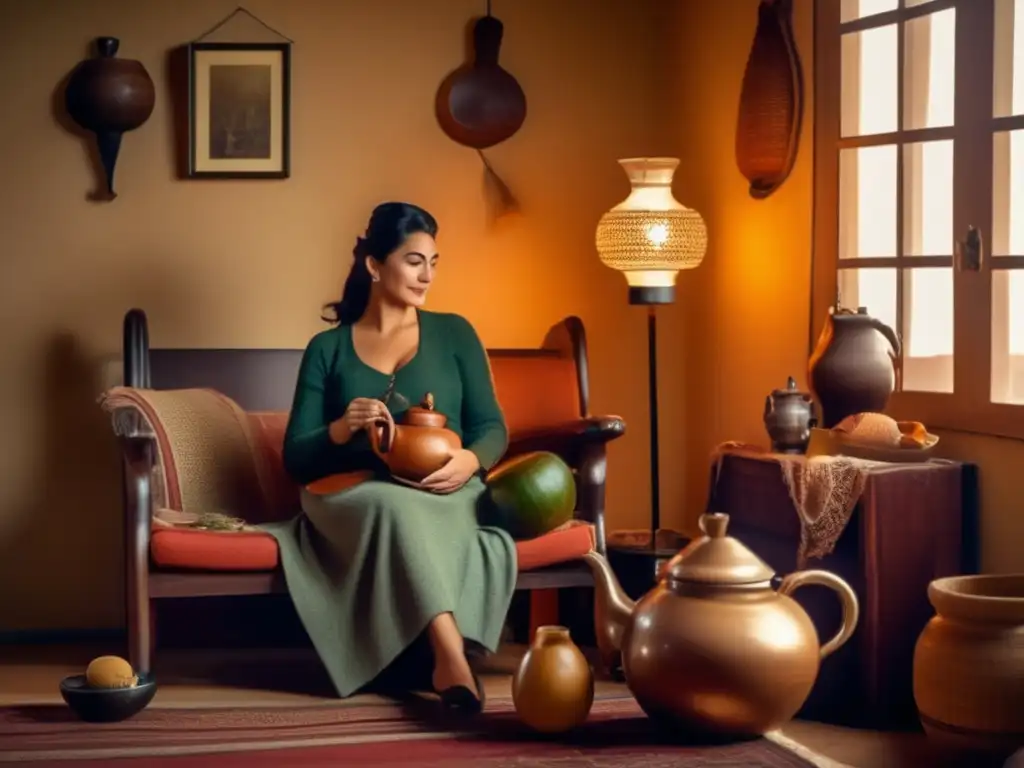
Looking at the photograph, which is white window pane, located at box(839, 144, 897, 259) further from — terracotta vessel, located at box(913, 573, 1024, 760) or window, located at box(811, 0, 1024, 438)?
terracotta vessel, located at box(913, 573, 1024, 760)

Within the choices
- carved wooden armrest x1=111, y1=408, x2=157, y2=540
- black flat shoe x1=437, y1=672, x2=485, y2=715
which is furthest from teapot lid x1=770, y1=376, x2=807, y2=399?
carved wooden armrest x1=111, y1=408, x2=157, y2=540

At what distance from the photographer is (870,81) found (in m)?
4.17

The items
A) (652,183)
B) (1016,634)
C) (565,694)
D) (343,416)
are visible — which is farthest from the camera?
(652,183)

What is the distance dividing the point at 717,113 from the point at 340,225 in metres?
1.28

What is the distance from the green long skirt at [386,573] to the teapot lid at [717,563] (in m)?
0.78

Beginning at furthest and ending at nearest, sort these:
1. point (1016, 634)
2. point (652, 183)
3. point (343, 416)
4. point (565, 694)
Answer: point (652, 183) → point (343, 416) → point (565, 694) → point (1016, 634)

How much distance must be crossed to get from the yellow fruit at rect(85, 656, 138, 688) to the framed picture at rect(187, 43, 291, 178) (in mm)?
1889

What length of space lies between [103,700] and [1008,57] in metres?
2.59

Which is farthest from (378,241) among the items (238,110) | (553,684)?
(553,684)

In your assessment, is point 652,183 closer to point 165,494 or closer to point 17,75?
point 165,494

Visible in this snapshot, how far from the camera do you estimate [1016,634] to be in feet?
9.77

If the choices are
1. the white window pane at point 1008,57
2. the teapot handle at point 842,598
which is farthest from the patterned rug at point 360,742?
the white window pane at point 1008,57

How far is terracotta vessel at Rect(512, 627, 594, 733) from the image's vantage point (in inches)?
128

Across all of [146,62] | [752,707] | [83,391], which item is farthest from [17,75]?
[752,707]
